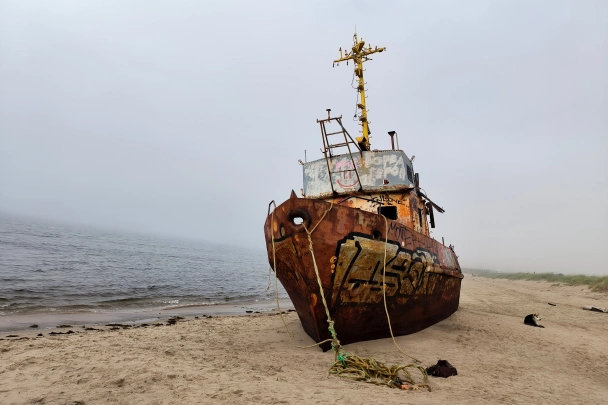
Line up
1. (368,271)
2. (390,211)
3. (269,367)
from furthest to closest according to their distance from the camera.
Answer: (390,211) → (368,271) → (269,367)

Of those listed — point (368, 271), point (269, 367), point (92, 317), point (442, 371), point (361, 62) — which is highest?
point (361, 62)

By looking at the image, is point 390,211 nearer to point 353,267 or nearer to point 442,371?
point 353,267

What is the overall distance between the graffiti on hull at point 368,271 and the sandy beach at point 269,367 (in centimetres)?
92

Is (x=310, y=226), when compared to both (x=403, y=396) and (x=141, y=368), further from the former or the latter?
(x=141, y=368)

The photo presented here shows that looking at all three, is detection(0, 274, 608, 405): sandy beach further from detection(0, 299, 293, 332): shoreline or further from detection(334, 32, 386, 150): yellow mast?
detection(334, 32, 386, 150): yellow mast

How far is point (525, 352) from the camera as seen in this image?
6.05 meters

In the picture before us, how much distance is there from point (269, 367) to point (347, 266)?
6.16 feet

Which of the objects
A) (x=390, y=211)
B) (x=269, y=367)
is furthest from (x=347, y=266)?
(x=390, y=211)

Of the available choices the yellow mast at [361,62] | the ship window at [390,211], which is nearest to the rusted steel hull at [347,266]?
the ship window at [390,211]

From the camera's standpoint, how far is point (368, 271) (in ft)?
17.8

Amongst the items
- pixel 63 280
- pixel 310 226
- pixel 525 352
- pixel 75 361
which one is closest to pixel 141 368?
pixel 75 361

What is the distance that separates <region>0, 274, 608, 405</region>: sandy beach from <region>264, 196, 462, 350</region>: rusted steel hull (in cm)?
48

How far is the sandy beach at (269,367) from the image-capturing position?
3566 mm

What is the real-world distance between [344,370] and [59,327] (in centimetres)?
820
